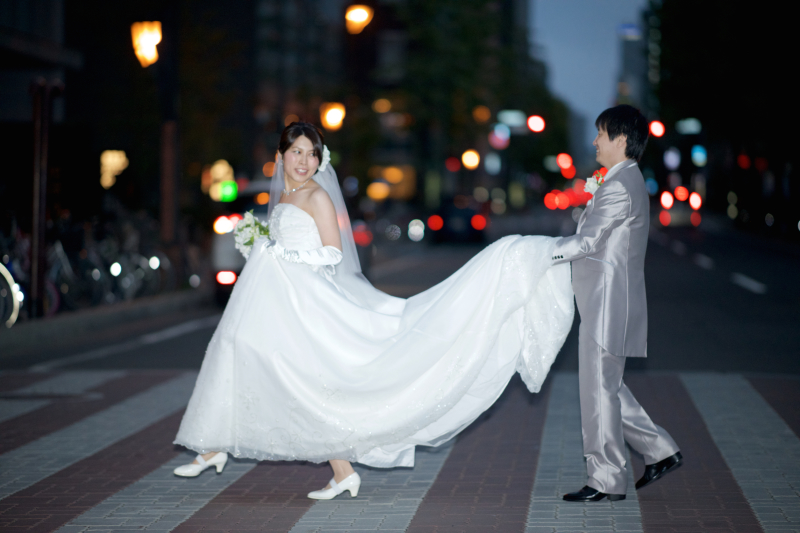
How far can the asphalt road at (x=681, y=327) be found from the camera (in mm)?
10719

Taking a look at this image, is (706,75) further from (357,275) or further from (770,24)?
(357,275)

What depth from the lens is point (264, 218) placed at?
14469 millimetres

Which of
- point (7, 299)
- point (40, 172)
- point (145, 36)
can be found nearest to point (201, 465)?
point (7, 299)

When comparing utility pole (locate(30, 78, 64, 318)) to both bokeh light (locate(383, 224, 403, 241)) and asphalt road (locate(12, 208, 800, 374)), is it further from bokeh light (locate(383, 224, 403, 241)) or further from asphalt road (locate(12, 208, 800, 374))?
bokeh light (locate(383, 224, 403, 241))

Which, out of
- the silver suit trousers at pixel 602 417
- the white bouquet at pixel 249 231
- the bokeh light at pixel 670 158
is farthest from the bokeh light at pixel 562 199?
the silver suit trousers at pixel 602 417

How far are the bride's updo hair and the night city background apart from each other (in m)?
1.69

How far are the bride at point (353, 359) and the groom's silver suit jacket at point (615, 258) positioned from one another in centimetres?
29

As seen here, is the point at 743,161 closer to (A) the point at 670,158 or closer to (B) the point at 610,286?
(A) the point at 670,158

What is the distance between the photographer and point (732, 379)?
9.41 metres

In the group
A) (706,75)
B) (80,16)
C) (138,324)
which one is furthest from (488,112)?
(138,324)

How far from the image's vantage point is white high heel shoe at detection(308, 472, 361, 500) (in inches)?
217

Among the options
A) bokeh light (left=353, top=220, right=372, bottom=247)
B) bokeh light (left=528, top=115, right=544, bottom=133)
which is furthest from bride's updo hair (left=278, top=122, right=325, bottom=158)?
bokeh light (left=353, top=220, right=372, bottom=247)

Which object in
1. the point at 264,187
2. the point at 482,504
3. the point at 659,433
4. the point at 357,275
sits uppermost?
the point at 264,187

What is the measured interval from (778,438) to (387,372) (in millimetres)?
3054
